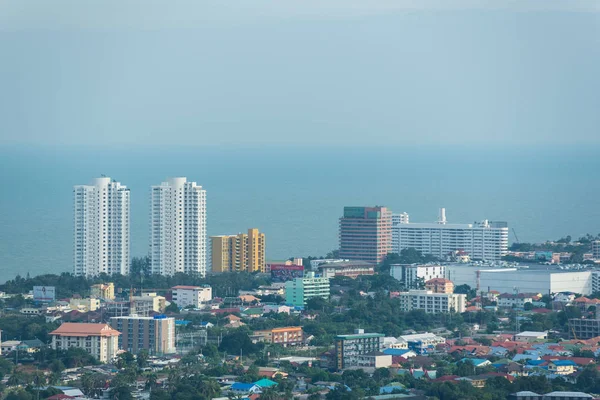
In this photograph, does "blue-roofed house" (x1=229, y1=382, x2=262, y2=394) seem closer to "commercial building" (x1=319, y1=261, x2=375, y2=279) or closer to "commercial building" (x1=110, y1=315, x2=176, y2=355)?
"commercial building" (x1=110, y1=315, x2=176, y2=355)

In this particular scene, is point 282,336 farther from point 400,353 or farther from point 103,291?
point 103,291

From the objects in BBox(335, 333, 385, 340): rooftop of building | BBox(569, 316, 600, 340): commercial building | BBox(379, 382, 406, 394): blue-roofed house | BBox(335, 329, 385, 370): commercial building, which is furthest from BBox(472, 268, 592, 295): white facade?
BBox(379, 382, 406, 394): blue-roofed house

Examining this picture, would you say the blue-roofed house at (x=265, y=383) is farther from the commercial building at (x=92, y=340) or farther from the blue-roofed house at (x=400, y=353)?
the commercial building at (x=92, y=340)

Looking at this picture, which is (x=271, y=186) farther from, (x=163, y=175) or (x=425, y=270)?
(x=425, y=270)

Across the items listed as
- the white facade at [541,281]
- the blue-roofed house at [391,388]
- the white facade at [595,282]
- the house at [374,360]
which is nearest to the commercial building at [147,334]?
the house at [374,360]

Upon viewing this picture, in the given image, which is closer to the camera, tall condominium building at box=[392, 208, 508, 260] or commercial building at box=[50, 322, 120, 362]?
commercial building at box=[50, 322, 120, 362]

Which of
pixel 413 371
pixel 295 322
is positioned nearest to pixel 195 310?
pixel 295 322
